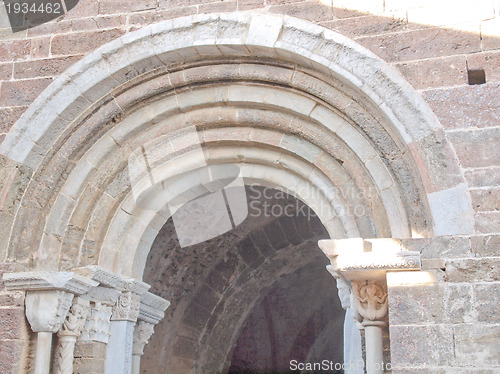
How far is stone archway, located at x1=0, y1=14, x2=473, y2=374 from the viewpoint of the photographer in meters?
4.45

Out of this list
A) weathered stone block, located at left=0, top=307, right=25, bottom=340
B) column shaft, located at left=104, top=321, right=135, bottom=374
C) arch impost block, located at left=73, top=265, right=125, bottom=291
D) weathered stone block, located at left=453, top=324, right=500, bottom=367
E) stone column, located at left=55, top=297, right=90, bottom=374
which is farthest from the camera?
column shaft, located at left=104, top=321, right=135, bottom=374

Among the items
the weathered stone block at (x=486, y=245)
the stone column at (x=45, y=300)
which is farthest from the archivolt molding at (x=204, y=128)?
the weathered stone block at (x=486, y=245)

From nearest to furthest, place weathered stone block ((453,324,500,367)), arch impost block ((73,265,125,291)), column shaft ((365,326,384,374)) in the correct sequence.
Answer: weathered stone block ((453,324,500,367))
column shaft ((365,326,384,374))
arch impost block ((73,265,125,291))

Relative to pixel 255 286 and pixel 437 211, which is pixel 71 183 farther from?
pixel 255 286

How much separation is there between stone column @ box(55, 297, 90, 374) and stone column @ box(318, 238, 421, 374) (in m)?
1.75

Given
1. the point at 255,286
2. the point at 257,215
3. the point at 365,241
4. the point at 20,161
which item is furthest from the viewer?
the point at 255,286

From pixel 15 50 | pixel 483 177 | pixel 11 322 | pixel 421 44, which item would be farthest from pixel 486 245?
pixel 15 50

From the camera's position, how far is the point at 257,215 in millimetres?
7113

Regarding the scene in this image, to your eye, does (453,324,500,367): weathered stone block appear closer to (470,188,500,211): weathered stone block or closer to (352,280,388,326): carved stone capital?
(352,280,388,326): carved stone capital

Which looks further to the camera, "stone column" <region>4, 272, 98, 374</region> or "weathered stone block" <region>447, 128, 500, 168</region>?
"stone column" <region>4, 272, 98, 374</region>

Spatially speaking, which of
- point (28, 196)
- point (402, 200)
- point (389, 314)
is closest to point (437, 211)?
point (402, 200)

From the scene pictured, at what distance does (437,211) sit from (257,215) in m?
3.31

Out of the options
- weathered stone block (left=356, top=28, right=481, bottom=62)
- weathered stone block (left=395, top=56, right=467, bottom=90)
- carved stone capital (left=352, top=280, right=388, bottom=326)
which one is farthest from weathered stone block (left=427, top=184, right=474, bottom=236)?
weathered stone block (left=356, top=28, right=481, bottom=62)

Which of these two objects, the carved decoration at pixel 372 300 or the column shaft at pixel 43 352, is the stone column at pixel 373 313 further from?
the column shaft at pixel 43 352
